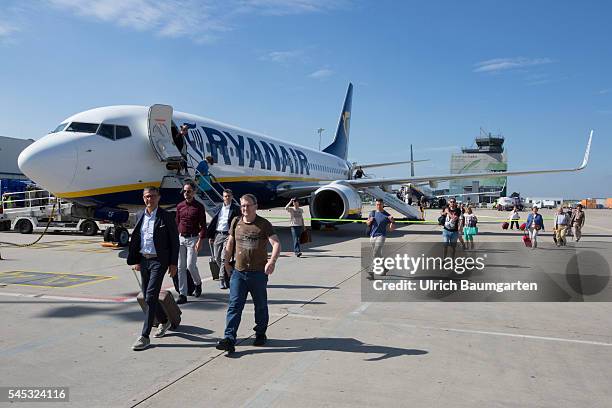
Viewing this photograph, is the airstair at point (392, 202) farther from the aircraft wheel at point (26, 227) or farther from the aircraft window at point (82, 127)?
the aircraft wheel at point (26, 227)

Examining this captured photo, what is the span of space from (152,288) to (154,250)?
0.41 metres

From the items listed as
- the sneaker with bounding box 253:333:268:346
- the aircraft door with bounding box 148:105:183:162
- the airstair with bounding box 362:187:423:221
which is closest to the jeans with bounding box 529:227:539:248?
the airstair with bounding box 362:187:423:221

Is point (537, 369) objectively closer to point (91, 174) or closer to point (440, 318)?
point (440, 318)

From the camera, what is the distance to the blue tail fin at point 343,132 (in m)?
35.5

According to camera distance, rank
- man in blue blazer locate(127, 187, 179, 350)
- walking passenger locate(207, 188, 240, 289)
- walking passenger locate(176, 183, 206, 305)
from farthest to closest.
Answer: walking passenger locate(207, 188, 240, 289) → walking passenger locate(176, 183, 206, 305) → man in blue blazer locate(127, 187, 179, 350)

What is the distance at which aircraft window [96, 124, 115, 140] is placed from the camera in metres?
12.4

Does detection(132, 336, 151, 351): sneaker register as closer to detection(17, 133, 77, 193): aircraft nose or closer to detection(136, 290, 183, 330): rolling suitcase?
detection(136, 290, 183, 330): rolling suitcase

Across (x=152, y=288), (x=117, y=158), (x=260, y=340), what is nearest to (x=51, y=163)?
(x=117, y=158)

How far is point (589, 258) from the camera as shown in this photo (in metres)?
13.2

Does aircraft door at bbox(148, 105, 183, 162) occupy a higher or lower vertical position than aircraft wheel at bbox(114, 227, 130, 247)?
higher

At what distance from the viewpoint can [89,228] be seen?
61.8ft

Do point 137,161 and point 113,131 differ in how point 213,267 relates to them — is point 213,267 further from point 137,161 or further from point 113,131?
point 113,131

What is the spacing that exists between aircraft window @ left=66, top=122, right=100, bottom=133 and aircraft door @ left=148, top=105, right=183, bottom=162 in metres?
1.38

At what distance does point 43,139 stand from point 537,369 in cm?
1143
